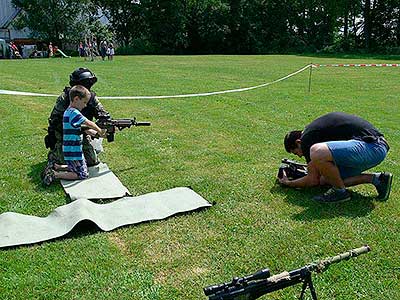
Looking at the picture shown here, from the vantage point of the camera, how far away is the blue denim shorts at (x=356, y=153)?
4.66 metres

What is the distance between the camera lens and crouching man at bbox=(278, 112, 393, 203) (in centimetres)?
469

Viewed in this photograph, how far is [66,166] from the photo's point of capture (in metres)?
5.88

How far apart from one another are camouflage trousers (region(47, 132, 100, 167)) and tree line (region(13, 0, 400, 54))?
149 feet

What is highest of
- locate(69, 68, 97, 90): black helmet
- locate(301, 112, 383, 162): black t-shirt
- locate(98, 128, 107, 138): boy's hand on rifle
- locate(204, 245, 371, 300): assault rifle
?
locate(69, 68, 97, 90): black helmet

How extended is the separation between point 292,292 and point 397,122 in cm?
750

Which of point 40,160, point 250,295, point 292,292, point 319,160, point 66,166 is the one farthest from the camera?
point 40,160

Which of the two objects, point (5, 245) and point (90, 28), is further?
point (90, 28)

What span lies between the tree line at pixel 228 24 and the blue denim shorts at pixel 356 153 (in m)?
47.1

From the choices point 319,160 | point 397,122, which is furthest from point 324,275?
point 397,122

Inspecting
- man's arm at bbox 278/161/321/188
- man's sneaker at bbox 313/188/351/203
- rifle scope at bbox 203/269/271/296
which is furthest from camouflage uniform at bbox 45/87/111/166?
rifle scope at bbox 203/269/271/296

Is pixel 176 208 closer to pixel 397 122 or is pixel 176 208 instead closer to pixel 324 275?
pixel 324 275

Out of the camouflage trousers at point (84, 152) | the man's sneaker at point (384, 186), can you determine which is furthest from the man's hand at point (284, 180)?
the camouflage trousers at point (84, 152)

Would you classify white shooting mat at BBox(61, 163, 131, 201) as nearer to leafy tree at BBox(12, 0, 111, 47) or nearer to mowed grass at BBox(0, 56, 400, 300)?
mowed grass at BBox(0, 56, 400, 300)

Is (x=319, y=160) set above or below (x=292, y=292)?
above
